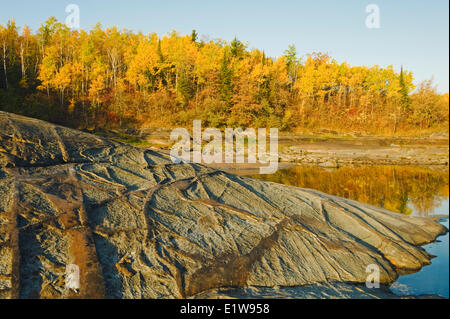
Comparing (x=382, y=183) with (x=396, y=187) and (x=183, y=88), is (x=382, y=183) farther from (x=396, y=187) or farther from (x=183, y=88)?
(x=183, y=88)

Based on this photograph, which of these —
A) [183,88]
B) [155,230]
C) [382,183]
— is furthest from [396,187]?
[183,88]

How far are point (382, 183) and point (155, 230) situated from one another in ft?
71.7

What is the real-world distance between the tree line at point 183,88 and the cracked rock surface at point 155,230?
34.0m

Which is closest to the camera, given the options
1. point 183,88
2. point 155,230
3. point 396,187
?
point 155,230

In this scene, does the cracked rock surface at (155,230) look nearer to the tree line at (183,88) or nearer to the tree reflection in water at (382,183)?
the tree reflection in water at (382,183)

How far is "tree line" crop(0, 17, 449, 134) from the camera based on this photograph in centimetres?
4325

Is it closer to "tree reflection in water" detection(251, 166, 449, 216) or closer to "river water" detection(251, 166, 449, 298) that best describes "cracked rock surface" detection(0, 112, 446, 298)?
"river water" detection(251, 166, 449, 298)

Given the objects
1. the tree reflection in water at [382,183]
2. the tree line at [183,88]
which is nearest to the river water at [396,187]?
the tree reflection in water at [382,183]

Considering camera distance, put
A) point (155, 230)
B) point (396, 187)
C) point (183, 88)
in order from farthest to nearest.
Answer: point (183, 88) < point (396, 187) < point (155, 230)

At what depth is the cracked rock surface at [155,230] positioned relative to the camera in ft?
14.3

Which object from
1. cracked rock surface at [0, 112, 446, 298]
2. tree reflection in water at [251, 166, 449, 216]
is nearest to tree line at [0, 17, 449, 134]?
tree reflection in water at [251, 166, 449, 216]

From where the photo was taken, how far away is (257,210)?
736 centimetres

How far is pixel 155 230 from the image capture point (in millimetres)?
5496

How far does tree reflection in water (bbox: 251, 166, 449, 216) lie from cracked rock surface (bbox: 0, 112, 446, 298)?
9.26 metres
